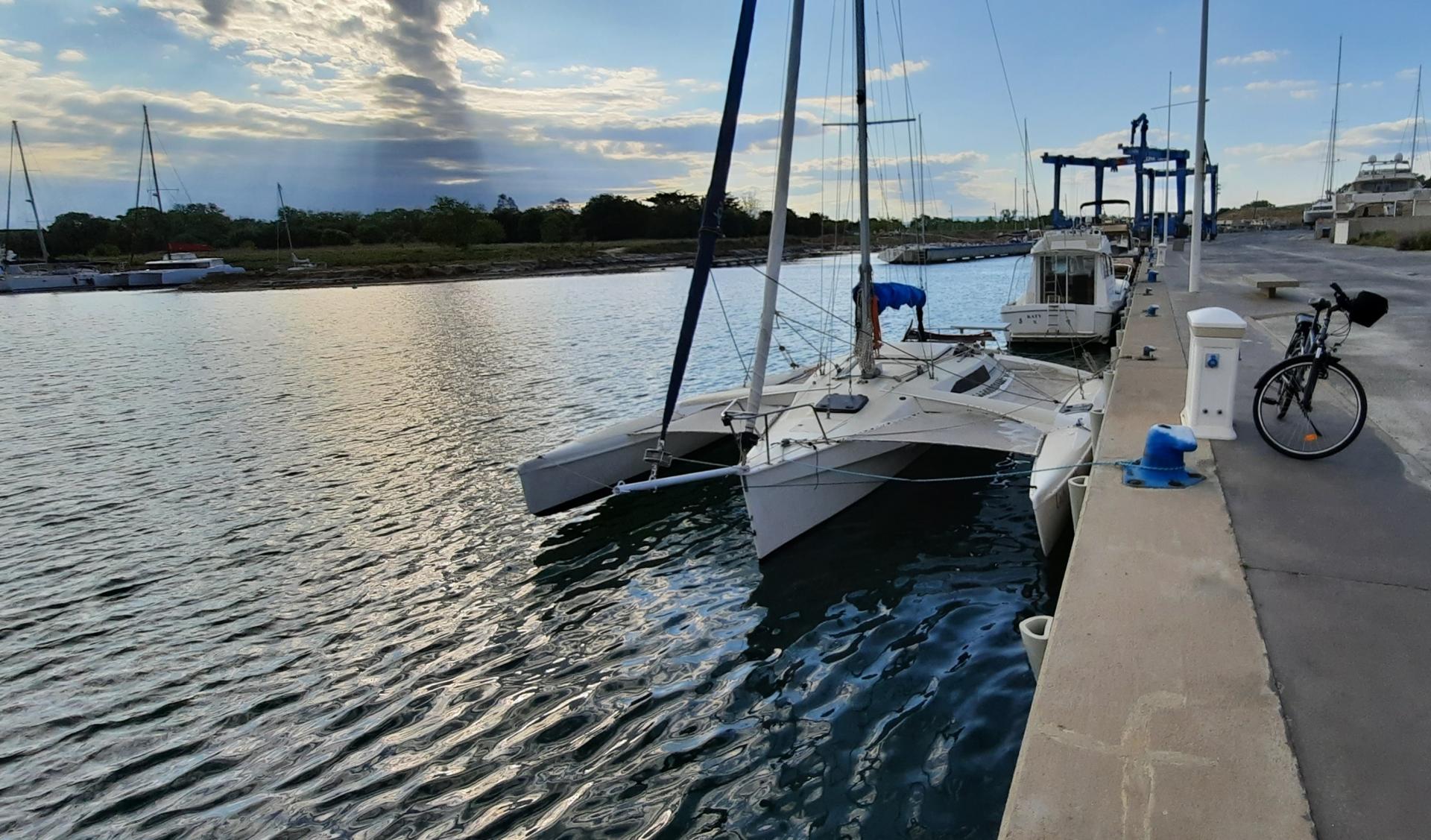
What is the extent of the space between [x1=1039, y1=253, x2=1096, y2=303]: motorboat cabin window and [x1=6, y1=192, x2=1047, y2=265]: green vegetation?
86.6m

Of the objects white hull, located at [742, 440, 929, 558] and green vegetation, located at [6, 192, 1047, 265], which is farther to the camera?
green vegetation, located at [6, 192, 1047, 265]

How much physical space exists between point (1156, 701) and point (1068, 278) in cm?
2480

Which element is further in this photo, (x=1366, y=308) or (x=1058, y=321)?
(x=1058, y=321)

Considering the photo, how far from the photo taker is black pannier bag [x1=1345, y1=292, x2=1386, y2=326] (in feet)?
22.0

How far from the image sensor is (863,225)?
11789mm

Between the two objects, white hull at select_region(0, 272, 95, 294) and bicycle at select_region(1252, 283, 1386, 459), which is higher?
white hull at select_region(0, 272, 95, 294)

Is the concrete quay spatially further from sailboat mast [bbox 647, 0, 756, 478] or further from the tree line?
the tree line

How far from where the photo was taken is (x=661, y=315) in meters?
45.3

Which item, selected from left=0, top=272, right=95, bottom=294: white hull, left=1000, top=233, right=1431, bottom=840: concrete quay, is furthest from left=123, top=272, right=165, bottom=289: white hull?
left=1000, top=233, right=1431, bottom=840: concrete quay

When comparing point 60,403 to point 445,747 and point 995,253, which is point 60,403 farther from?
point 995,253

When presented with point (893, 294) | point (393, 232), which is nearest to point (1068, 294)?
point (893, 294)

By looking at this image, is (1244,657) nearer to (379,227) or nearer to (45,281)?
(45,281)

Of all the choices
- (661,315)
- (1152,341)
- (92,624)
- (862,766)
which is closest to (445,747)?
(862,766)

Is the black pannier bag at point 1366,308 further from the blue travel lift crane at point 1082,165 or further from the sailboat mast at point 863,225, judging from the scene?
the blue travel lift crane at point 1082,165
